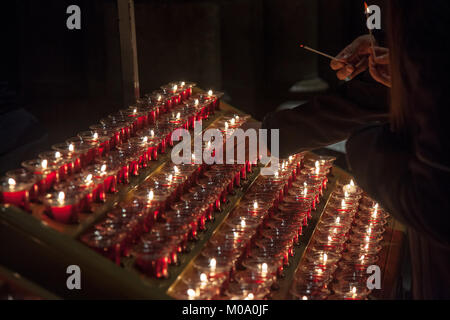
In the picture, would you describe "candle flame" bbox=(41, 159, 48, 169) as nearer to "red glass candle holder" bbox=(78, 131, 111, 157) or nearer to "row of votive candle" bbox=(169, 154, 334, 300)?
"red glass candle holder" bbox=(78, 131, 111, 157)

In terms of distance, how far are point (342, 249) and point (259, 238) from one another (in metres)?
0.43

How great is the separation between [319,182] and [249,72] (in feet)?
16.0

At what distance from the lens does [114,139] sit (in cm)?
355

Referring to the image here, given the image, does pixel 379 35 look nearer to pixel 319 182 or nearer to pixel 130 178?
pixel 319 182

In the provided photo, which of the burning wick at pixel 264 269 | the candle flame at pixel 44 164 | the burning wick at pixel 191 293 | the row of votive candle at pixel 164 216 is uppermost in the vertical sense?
the candle flame at pixel 44 164

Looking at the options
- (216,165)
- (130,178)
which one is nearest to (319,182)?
(216,165)

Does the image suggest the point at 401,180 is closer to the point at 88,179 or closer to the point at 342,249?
the point at 342,249

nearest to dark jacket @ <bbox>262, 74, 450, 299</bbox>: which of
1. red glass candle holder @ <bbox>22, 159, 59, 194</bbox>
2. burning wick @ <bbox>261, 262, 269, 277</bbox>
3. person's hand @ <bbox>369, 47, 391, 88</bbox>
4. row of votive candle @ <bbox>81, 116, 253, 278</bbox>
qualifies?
person's hand @ <bbox>369, 47, 391, 88</bbox>

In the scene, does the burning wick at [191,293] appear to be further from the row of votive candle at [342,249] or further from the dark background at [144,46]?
the dark background at [144,46]

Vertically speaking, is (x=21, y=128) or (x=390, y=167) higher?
(x=390, y=167)

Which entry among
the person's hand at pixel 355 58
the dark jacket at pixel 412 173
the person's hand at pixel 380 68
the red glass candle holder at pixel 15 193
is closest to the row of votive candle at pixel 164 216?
the red glass candle holder at pixel 15 193

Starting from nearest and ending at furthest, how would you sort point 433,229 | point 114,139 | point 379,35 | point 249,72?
point 433,229
point 379,35
point 114,139
point 249,72

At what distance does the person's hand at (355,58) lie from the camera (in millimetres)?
2934

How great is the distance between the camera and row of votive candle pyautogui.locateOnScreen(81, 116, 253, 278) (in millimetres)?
2656
